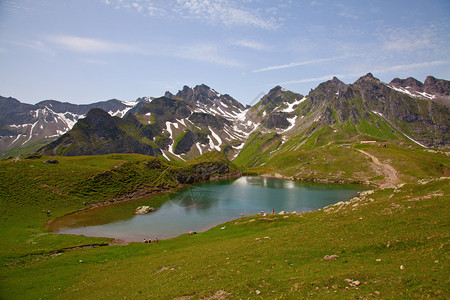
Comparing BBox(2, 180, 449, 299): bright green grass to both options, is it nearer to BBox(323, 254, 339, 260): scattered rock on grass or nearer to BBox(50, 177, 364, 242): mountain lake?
BBox(323, 254, 339, 260): scattered rock on grass

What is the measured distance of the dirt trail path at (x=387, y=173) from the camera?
139 meters

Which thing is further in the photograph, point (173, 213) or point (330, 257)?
point (173, 213)

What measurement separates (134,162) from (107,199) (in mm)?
47473

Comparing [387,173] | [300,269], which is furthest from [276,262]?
[387,173]

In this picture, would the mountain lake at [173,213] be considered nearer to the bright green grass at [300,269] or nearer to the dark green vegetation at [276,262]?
the dark green vegetation at [276,262]

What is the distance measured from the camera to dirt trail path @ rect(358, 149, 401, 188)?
456ft

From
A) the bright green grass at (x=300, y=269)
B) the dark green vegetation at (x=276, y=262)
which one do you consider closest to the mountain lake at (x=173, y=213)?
the dark green vegetation at (x=276, y=262)

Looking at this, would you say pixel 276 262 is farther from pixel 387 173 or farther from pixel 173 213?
pixel 387 173

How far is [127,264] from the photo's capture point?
36250 millimetres

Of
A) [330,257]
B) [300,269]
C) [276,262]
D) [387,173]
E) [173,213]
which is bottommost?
[387,173]

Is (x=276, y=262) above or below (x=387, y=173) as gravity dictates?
above

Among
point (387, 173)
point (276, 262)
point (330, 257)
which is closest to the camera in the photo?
point (330, 257)

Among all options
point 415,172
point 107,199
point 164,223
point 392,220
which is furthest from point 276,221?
point 415,172

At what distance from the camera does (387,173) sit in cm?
15525
